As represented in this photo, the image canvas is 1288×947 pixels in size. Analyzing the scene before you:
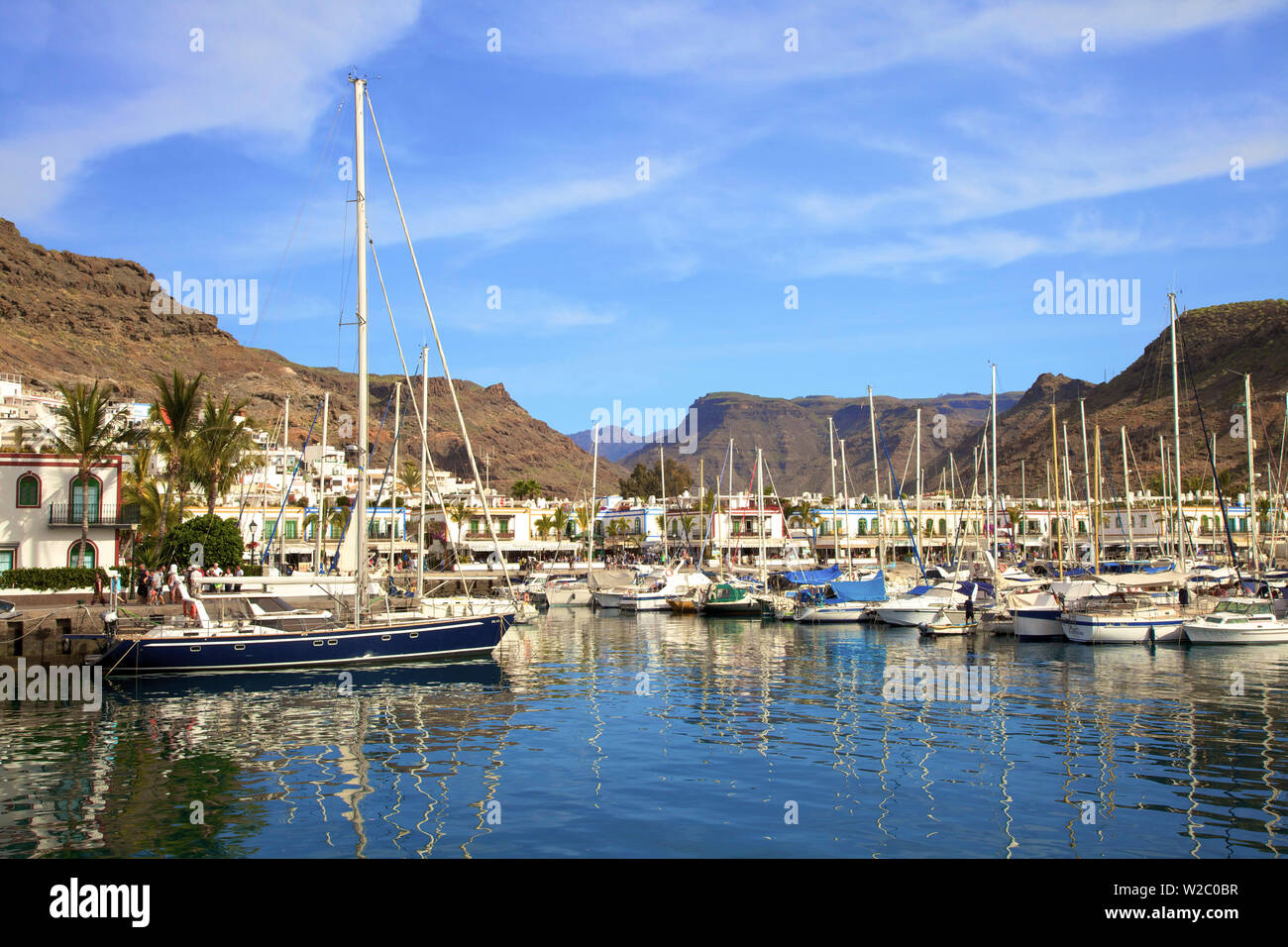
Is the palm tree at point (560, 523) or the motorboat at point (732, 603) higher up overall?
the palm tree at point (560, 523)

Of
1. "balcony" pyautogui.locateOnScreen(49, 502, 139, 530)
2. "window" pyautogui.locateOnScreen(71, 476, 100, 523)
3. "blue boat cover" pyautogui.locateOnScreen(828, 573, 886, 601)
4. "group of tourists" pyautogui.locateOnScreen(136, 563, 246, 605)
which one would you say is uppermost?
"window" pyautogui.locateOnScreen(71, 476, 100, 523)

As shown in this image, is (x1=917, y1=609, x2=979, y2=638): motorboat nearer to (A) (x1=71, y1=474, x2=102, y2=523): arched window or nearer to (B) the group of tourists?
(B) the group of tourists

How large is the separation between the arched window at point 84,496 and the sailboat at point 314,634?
50.0 ft

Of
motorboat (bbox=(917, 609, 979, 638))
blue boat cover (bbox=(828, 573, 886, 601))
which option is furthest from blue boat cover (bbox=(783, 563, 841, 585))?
motorboat (bbox=(917, 609, 979, 638))

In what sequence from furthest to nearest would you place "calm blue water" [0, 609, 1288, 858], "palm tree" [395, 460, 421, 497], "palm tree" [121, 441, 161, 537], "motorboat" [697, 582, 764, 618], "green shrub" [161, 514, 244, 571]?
"palm tree" [395, 460, 421, 497] → "motorboat" [697, 582, 764, 618] → "palm tree" [121, 441, 161, 537] → "green shrub" [161, 514, 244, 571] → "calm blue water" [0, 609, 1288, 858]

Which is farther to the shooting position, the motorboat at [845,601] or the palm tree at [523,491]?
the palm tree at [523,491]

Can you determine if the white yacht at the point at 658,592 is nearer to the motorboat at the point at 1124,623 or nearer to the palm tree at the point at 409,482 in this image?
the motorboat at the point at 1124,623

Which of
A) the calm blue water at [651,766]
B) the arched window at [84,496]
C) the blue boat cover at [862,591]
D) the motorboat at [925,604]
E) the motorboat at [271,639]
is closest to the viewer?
the calm blue water at [651,766]

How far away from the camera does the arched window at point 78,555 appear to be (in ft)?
139

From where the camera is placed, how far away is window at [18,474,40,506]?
1643 inches

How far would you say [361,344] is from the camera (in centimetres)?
2884

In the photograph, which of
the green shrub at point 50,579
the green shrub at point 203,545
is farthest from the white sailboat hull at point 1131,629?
the green shrub at point 50,579
